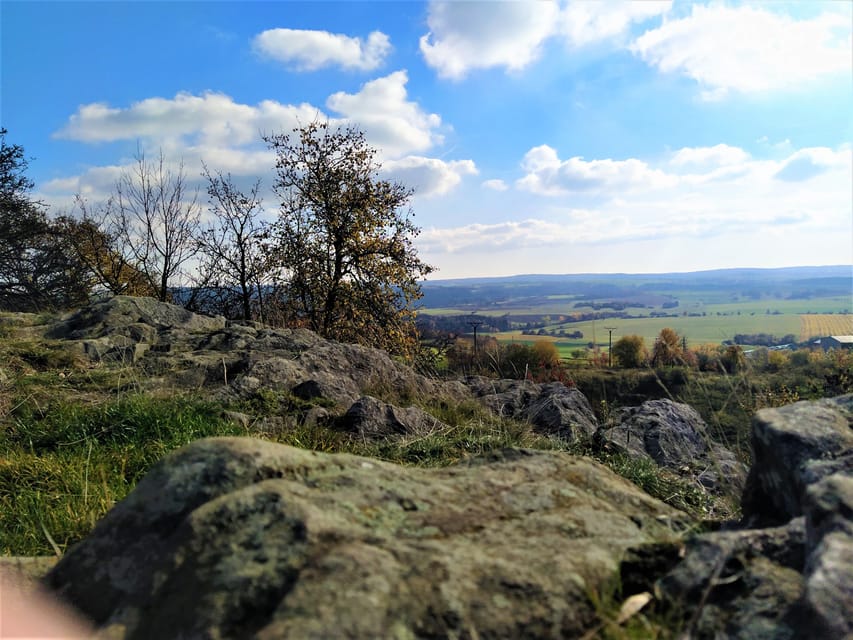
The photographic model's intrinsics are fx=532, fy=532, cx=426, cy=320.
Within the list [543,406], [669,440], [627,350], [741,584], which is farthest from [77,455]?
[627,350]

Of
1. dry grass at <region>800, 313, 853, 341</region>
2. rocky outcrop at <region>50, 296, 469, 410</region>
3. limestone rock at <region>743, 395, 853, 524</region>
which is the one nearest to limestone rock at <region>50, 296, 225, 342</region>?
rocky outcrop at <region>50, 296, 469, 410</region>

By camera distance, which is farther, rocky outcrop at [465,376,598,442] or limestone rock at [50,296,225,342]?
limestone rock at [50,296,225,342]

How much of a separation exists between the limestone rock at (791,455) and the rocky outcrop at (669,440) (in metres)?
2.44

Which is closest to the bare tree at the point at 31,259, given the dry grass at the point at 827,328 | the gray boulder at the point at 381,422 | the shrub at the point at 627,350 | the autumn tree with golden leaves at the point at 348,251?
the autumn tree with golden leaves at the point at 348,251

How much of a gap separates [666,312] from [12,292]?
94.9 m

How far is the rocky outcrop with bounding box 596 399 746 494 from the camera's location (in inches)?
196

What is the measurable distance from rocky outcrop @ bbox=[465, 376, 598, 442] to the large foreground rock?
12.6ft

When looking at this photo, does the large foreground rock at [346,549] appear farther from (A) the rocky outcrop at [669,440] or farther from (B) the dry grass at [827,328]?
(B) the dry grass at [827,328]

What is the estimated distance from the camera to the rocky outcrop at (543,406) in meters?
6.51

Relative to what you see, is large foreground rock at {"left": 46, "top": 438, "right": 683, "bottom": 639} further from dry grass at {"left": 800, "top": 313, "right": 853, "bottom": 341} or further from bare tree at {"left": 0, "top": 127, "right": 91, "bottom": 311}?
dry grass at {"left": 800, "top": 313, "right": 853, "bottom": 341}

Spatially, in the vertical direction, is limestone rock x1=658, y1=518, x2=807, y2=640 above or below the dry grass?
above

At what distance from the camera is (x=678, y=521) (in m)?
1.89

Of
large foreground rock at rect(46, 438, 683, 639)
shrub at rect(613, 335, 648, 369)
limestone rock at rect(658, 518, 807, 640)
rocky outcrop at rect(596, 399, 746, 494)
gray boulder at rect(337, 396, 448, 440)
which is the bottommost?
shrub at rect(613, 335, 648, 369)

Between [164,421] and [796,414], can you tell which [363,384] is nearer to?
[164,421]
